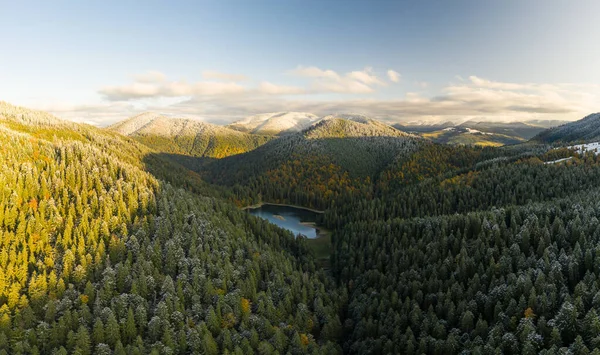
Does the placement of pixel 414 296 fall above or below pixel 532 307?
below

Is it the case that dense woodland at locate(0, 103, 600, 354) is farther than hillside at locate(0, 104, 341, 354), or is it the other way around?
hillside at locate(0, 104, 341, 354)

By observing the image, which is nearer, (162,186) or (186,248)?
(186,248)

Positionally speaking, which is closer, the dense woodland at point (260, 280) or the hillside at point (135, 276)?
the dense woodland at point (260, 280)

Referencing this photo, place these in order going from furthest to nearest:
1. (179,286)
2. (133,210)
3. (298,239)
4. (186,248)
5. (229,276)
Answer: (298,239)
(133,210)
(186,248)
(229,276)
(179,286)

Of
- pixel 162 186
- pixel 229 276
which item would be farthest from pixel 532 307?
pixel 162 186

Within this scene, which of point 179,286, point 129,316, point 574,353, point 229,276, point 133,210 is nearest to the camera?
point 574,353

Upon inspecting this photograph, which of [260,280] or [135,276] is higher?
[135,276]

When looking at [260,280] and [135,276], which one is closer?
[135,276]

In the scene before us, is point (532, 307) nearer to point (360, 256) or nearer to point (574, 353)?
point (574, 353)
